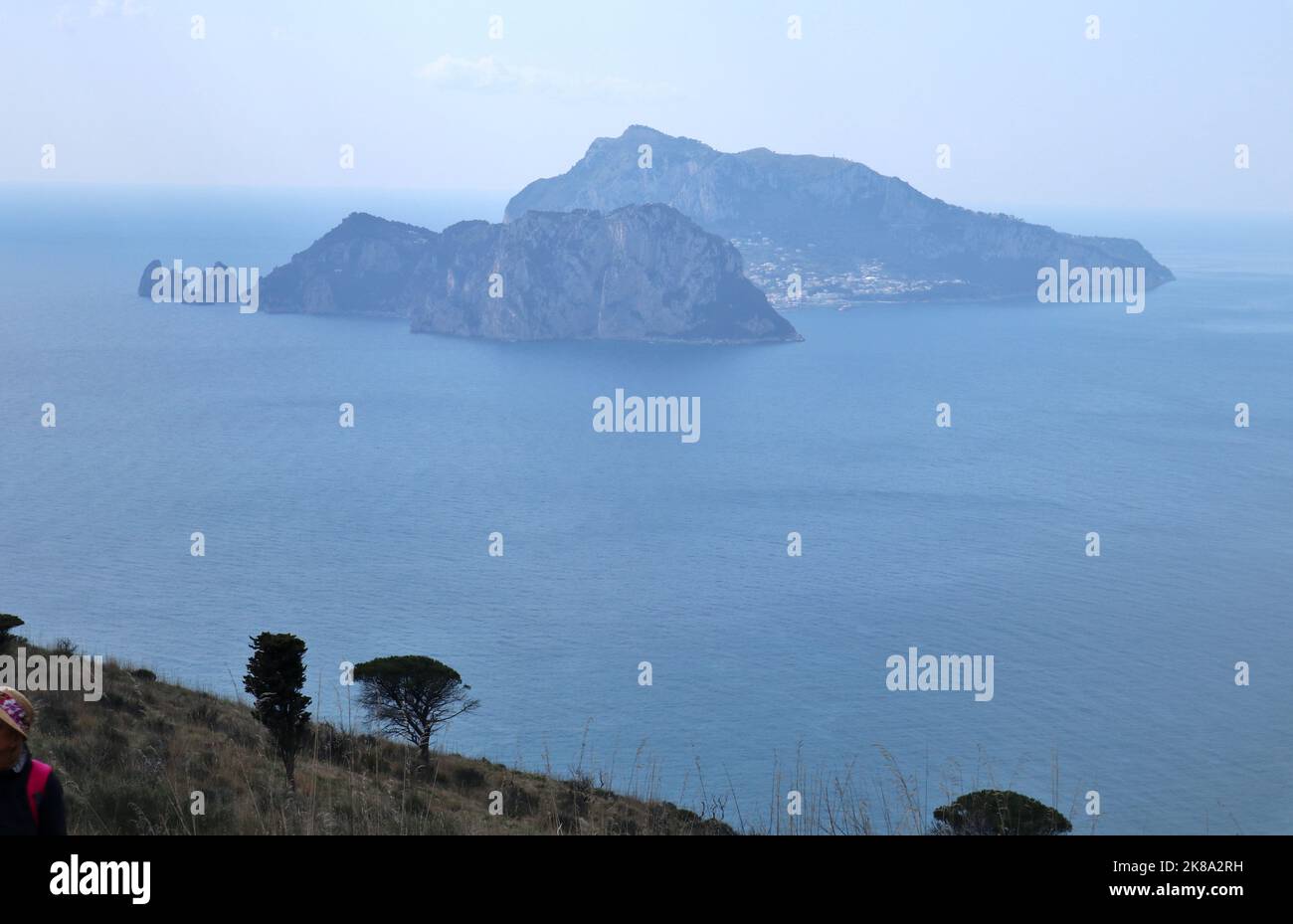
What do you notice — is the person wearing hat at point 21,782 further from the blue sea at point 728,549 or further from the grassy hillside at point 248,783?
the blue sea at point 728,549

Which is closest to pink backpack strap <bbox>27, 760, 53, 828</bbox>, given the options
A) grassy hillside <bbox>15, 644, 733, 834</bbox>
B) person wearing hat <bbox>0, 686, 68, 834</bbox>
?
person wearing hat <bbox>0, 686, 68, 834</bbox>

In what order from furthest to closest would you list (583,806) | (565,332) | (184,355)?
(565,332) < (184,355) < (583,806)

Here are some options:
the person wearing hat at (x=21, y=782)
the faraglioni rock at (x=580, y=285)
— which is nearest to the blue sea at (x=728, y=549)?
the person wearing hat at (x=21, y=782)

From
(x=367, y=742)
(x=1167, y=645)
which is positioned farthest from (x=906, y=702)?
(x=367, y=742)

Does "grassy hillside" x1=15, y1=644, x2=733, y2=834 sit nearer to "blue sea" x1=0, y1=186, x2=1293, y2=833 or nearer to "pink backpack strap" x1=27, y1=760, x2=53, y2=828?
"pink backpack strap" x1=27, y1=760, x2=53, y2=828
